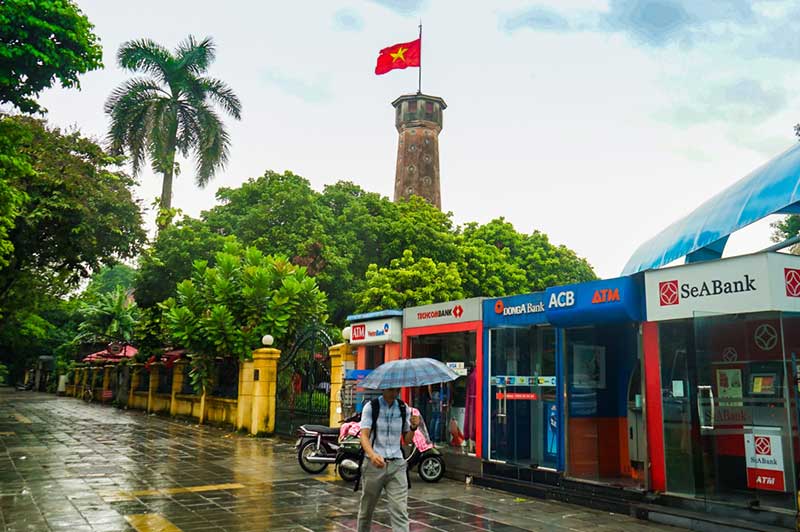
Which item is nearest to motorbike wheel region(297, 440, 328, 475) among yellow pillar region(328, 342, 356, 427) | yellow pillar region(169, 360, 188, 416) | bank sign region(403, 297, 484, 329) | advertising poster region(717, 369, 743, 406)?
yellow pillar region(328, 342, 356, 427)

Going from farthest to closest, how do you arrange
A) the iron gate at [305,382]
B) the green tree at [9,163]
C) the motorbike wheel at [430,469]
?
the iron gate at [305,382]
the green tree at [9,163]
the motorbike wheel at [430,469]

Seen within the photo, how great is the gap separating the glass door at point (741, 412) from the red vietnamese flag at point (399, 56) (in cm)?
3758

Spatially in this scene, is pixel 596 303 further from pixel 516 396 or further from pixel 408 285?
pixel 408 285

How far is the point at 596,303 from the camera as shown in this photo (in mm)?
8922

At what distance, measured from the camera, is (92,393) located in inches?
1519

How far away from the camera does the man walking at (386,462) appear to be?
5.50m

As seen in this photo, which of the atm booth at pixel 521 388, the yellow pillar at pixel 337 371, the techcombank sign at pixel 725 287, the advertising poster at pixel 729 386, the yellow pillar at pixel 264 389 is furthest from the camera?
the yellow pillar at pixel 264 389

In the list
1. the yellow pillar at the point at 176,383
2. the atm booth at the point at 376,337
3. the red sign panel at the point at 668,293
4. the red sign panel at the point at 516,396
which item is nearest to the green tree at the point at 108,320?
the yellow pillar at the point at 176,383

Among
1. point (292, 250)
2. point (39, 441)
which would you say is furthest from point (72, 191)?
point (292, 250)

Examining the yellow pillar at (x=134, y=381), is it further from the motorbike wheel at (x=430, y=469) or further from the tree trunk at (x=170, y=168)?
the motorbike wheel at (x=430, y=469)

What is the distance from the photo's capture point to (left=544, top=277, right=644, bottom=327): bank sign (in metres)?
8.63

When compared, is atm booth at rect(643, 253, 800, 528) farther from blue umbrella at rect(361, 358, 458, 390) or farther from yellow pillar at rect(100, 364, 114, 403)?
yellow pillar at rect(100, 364, 114, 403)

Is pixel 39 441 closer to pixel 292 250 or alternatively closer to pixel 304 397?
pixel 304 397

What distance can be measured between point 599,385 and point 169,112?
24.9 m
